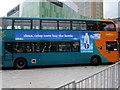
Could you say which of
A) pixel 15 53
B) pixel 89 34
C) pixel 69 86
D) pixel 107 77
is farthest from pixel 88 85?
pixel 89 34

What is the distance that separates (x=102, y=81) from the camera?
13.0 feet

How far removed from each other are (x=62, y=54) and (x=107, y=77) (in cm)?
925

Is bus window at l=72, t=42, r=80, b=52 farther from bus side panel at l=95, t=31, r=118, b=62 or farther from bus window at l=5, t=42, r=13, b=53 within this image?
bus window at l=5, t=42, r=13, b=53

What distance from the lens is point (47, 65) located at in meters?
13.9

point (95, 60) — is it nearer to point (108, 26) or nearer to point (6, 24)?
point (108, 26)

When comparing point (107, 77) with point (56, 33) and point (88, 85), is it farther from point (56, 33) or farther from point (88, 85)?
point (56, 33)

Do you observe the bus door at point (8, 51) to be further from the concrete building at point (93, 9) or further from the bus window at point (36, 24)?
the concrete building at point (93, 9)

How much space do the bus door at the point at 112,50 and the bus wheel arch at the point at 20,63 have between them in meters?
6.58

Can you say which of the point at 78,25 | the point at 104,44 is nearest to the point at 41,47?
the point at 78,25

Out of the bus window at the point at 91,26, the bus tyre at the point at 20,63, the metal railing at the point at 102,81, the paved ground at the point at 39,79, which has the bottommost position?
the paved ground at the point at 39,79

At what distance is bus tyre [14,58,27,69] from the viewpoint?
1279cm

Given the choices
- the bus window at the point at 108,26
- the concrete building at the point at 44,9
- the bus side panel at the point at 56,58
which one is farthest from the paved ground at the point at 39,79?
the concrete building at the point at 44,9

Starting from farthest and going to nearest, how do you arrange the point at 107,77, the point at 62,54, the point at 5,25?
the point at 62,54, the point at 5,25, the point at 107,77

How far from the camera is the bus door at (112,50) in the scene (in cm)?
1454
